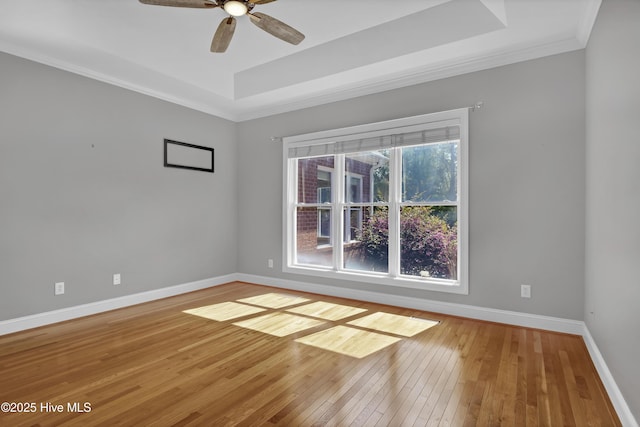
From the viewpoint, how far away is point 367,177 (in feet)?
14.2

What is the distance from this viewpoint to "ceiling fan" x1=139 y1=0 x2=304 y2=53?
222cm

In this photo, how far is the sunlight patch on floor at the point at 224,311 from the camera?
361cm

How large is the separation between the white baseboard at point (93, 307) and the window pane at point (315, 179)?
1.97 metres

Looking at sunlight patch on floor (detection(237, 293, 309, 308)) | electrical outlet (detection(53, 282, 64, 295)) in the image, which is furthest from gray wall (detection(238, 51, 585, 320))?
electrical outlet (detection(53, 282, 64, 295))

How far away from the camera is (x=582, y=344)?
2.78m

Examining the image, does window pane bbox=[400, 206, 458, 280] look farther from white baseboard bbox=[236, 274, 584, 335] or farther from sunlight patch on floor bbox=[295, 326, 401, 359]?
sunlight patch on floor bbox=[295, 326, 401, 359]

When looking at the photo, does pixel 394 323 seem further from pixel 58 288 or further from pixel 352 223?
pixel 58 288

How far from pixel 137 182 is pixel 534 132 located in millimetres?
4544

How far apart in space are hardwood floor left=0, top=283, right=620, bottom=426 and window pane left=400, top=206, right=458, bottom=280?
55cm

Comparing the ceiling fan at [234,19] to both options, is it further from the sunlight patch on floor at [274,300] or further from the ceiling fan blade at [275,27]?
the sunlight patch on floor at [274,300]

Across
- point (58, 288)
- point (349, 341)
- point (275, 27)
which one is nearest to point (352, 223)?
point (349, 341)

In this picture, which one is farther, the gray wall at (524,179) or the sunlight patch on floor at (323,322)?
the gray wall at (524,179)

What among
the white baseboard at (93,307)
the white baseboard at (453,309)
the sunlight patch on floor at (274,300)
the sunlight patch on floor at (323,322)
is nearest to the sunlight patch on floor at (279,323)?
the sunlight patch on floor at (323,322)

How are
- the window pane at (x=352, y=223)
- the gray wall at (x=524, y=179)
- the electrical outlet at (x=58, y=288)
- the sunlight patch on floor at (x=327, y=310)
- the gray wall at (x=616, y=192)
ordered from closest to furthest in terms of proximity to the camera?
the gray wall at (x=616, y=192) → the gray wall at (x=524, y=179) → the electrical outlet at (x=58, y=288) → the sunlight patch on floor at (x=327, y=310) → the window pane at (x=352, y=223)
